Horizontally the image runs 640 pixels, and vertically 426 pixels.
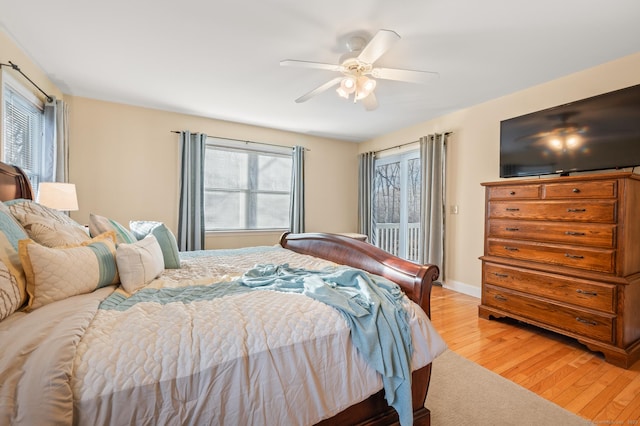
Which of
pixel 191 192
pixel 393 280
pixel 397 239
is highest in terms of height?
pixel 191 192

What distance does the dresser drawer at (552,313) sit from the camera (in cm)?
211

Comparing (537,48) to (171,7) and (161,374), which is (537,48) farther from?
(161,374)

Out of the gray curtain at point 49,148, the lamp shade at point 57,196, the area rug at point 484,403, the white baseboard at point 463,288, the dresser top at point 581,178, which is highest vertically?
the gray curtain at point 49,148

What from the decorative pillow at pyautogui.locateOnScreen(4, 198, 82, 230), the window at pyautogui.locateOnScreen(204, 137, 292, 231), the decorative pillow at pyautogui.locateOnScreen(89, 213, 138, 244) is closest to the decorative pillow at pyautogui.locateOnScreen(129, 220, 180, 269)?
the decorative pillow at pyautogui.locateOnScreen(89, 213, 138, 244)

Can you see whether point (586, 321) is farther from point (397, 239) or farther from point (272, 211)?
point (272, 211)

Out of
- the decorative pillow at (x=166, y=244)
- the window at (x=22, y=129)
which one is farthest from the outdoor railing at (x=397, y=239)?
the window at (x=22, y=129)

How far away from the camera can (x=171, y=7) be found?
6.16 feet

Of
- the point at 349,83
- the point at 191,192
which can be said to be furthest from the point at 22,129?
the point at 349,83

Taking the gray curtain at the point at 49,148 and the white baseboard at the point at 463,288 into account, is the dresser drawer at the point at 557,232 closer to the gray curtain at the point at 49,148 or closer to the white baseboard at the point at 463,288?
the white baseboard at the point at 463,288

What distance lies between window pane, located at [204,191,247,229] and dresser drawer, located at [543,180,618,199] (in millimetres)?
3890

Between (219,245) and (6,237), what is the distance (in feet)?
10.6

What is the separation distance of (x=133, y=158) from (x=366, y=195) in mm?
3764

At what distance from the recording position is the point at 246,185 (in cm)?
458

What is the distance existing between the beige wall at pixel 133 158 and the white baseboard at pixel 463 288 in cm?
282
